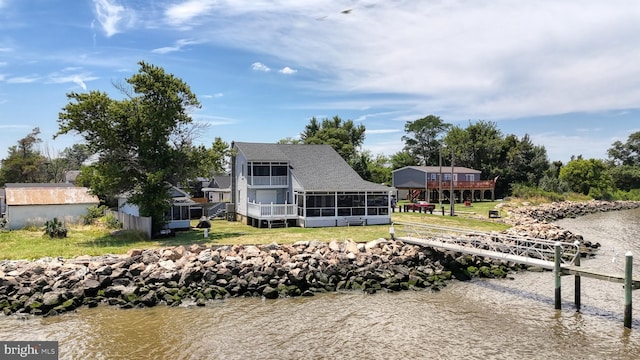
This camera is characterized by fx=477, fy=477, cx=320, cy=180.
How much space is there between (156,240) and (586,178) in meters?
68.1

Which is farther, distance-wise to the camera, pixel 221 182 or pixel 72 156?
pixel 72 156

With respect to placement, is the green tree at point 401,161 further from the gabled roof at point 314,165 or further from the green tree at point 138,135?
the green tree at point 138,135

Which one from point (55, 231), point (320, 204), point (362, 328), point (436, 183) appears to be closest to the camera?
point (362, 328)

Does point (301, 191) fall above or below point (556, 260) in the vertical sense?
above

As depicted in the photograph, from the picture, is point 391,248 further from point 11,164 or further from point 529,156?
point 11,164

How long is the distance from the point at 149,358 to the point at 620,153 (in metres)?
108

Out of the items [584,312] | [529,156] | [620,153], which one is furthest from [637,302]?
[620,153]

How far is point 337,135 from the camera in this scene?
62.2 m

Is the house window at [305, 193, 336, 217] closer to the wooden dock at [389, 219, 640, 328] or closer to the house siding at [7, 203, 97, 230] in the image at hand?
the wooden dock at [389, 219, 640, 328]

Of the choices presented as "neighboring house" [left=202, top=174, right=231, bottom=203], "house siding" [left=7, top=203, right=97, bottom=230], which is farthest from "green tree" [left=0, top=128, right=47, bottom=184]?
"house siding" [left=7, top=203, right=97, bottom=230]

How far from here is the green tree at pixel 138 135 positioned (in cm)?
2648

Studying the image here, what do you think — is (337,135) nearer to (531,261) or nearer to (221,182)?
(221,182)

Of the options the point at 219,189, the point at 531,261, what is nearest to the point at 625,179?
the point at 219,189

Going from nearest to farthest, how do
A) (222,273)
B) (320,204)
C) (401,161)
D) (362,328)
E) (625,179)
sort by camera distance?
1. (362,328)
2. (222,273)
3. (320,204)
4. (401,161)
5. (625,179)
